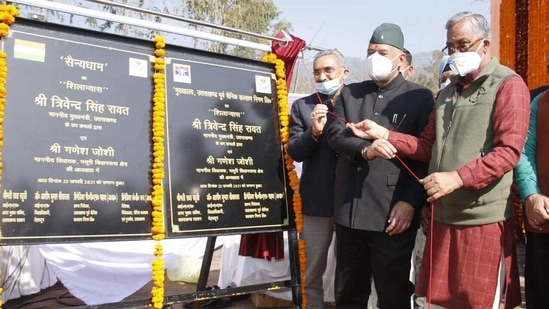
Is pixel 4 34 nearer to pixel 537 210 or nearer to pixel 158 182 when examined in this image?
pixel 158 182

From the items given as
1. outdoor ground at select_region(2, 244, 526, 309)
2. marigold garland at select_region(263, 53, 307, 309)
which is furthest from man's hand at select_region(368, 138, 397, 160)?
outdoor ground at select_region(2, 244, 526, 309)

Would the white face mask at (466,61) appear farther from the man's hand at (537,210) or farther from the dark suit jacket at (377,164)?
the man's hand at (537,210)

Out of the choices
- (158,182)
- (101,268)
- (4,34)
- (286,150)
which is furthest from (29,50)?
(101,268)

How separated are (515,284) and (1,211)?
2.34 m

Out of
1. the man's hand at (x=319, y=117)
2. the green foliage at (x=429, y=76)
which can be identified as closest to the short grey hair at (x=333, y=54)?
the man's hand at (x=319, y=117)

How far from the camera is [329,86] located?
10.2 ft

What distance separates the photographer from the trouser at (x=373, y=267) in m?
2.50

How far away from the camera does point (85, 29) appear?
2.43m

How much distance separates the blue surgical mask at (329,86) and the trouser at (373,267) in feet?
2.88

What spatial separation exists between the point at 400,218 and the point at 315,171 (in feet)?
2.67

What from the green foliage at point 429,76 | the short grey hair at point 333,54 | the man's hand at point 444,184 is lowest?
the man's hand at point 444,184

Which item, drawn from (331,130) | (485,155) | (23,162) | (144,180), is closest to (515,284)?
(485,155)

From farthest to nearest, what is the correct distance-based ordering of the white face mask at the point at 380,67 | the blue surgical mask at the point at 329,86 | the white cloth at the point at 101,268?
the white cloth at the point at 101,268 < the blue surgical mask at the point at 329,86 < the white face mask at the point at 380,67

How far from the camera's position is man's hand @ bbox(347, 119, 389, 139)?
2.44 metres
